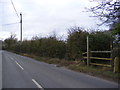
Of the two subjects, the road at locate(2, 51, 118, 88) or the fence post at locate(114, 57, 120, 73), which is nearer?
the road at locate(2, 51, 118, 88)

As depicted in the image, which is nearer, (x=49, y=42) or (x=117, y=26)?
(x=117, y=26)

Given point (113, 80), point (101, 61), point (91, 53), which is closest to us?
point (113, 80)

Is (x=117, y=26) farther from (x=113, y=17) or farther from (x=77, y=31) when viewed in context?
(x=77, y=31)

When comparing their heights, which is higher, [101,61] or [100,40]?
[100,40]

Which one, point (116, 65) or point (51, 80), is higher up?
point (116, 65)

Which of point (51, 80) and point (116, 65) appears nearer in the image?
point (51, 80)

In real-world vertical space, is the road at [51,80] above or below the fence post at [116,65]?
below

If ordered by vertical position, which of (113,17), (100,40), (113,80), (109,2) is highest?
(109,2)

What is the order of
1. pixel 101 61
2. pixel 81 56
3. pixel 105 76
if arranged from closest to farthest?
pixel 105 76
pixel 101 61
pixel 81 56

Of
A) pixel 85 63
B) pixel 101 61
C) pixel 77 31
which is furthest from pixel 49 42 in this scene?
pixel 101 61

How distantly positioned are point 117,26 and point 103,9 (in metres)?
1.35

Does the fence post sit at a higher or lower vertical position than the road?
higher

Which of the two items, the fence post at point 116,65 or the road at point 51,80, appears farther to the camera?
the fence post at point 116,65

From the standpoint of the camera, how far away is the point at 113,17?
12.0 meters
